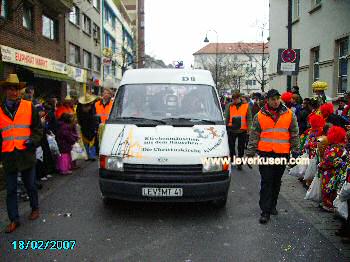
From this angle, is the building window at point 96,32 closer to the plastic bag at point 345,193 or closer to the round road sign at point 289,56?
the round road sign at point 289,56

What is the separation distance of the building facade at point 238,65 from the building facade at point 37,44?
1353cm

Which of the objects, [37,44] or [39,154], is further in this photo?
[37,44]

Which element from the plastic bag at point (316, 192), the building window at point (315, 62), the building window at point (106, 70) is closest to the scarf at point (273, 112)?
the plastic bag at point (316, 192)

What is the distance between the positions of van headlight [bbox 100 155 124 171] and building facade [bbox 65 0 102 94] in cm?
1985

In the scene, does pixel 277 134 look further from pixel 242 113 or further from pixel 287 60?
pixel 287 60

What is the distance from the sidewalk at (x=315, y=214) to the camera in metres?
5.01

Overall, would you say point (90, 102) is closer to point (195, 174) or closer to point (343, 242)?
point (195, 174)

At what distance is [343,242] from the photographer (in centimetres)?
493

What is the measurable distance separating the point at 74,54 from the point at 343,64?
65.7 feet

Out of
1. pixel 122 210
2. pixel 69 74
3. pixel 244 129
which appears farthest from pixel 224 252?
pixel 69 74

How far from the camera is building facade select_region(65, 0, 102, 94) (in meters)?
27.8

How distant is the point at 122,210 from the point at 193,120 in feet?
5.84

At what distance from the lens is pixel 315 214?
6.15 meters

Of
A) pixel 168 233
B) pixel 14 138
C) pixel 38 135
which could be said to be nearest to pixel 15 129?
pixel 14 138
